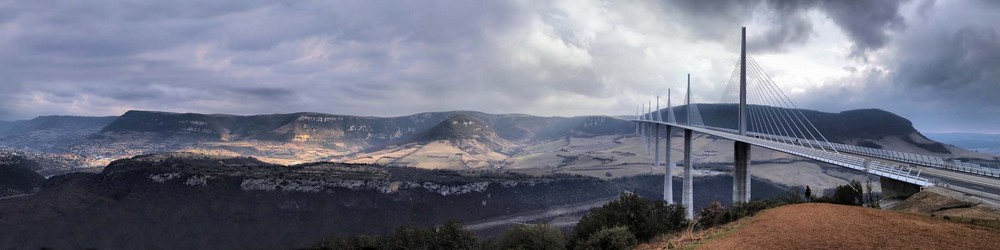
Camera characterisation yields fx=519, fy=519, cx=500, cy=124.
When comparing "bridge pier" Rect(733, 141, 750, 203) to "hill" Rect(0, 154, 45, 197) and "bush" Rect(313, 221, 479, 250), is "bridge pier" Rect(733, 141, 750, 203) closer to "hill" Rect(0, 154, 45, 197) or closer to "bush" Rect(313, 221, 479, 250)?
"bush" Rect(313, 221, 479, 250)

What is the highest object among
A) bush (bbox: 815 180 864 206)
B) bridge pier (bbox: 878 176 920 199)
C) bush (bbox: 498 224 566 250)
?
bridge pier (bbox: 878 176 920 199)

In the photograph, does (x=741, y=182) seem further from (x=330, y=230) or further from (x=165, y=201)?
(x=165, y=201)

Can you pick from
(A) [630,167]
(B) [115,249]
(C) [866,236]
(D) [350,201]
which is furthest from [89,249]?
(A) [630,167]

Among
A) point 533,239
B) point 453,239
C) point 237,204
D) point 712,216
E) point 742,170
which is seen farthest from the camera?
point 237,204

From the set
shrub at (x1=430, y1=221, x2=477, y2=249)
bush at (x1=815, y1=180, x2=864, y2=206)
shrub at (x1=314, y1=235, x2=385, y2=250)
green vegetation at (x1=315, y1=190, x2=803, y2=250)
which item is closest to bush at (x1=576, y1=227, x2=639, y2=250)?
green vegetation at (x1=315, y1=190, x2=803, y2=250)

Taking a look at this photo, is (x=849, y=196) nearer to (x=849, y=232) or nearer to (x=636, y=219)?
(x=636, y=219)

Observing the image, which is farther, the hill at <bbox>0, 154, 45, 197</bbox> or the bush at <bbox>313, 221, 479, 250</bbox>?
the hill at <bbox>0, 154, 45, 197</bbox>

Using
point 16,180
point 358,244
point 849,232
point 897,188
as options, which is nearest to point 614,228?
point 849,232
